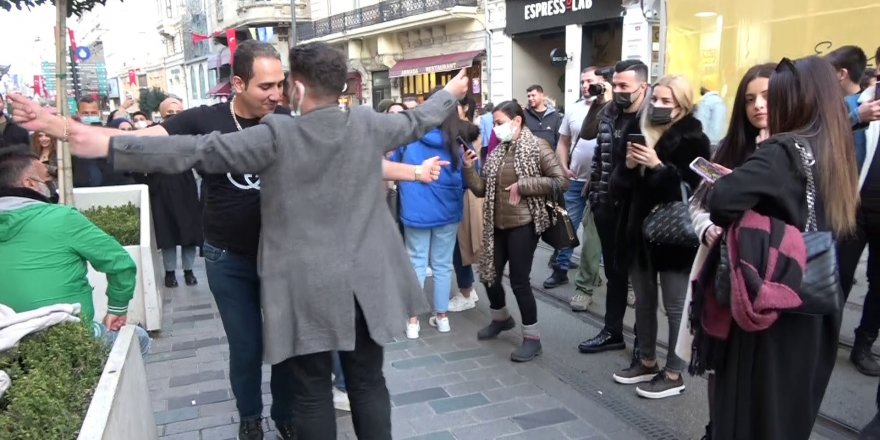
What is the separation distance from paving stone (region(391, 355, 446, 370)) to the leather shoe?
3.36ft

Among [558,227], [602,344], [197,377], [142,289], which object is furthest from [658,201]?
[142,289]

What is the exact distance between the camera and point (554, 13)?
1655cm

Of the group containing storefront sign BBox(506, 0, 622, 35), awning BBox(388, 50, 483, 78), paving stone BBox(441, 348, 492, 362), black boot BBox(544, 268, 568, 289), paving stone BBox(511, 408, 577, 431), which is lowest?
paving stone BBox(511, 408, 577, 431)

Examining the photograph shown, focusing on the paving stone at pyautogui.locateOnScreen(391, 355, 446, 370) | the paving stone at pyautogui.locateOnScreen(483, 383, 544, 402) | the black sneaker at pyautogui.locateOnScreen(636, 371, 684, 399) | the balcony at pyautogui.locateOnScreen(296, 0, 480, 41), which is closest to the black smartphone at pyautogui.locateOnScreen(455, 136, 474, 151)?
the paving stone at pyautogui.locateOnScreen(391, 355, 446, 370)

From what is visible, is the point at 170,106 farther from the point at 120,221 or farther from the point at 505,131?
the point at 505,131

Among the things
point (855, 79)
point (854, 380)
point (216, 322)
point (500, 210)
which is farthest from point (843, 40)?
point (216, 322)

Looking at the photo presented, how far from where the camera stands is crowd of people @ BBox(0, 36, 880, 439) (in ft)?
7.14

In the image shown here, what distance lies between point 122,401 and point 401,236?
4.10ft

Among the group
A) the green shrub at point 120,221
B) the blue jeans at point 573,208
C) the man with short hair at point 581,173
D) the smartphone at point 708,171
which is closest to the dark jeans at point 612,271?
the man with short hair at point 581,173

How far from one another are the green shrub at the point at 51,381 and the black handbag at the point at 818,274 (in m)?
2.39

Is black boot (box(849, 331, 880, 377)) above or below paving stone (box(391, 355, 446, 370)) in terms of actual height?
above

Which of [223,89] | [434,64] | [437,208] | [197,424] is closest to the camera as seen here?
[197,424]

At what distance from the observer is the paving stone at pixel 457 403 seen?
3775 mm

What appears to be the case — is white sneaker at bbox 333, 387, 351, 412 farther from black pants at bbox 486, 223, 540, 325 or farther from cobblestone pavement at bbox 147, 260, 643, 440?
black pants at bbox 486, 223, 540, 325
